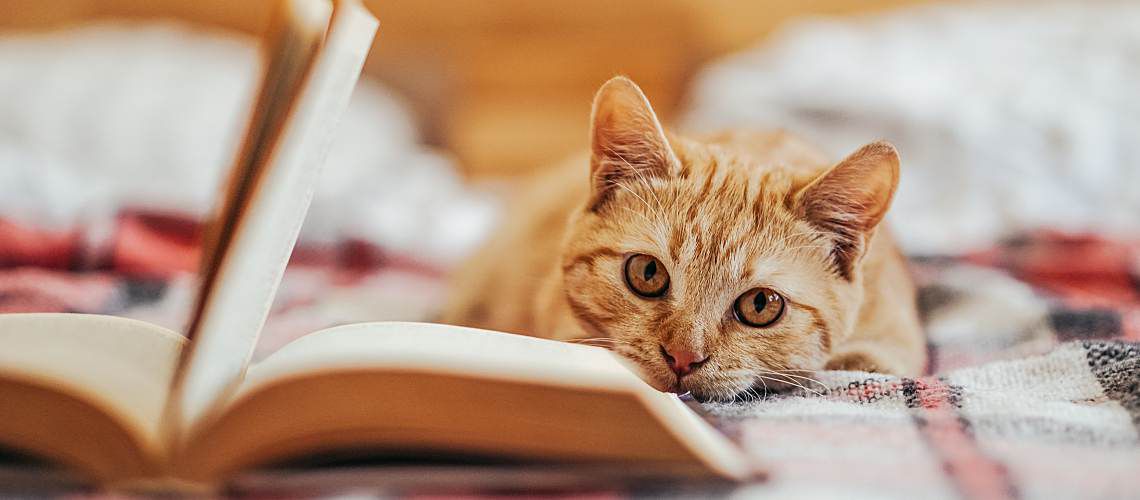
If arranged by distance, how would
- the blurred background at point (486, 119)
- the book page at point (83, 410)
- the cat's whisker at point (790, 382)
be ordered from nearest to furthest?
the book page at point (83, 410) → the cat's whisker at point (790, 382) → the blurred background at point (486, 119)

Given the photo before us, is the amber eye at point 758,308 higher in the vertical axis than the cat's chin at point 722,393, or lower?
higher

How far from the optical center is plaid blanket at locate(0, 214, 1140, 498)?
2.51 feet

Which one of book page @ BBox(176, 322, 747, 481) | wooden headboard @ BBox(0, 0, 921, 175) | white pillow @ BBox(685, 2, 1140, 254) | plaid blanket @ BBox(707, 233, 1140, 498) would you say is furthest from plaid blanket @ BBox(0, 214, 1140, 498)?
wooden headboard @ BBox(0, 0, 921, 175)

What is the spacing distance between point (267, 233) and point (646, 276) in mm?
519

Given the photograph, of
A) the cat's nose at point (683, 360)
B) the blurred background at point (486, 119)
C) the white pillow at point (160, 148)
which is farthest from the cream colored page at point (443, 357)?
the white pillow at point (160, 148)

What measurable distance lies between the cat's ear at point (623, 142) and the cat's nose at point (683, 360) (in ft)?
0.95

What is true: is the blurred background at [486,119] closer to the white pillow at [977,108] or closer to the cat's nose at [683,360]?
the white pillow at [977,108]

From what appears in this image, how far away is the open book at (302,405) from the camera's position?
2.39 ft

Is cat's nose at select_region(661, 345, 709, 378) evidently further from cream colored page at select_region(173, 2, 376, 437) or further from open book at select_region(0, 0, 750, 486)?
cream colored page at select_region(173, 2, 376, 437)

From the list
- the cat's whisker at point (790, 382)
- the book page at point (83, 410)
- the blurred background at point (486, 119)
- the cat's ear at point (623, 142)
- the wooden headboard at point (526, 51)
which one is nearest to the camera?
the book page at point (83, 410)

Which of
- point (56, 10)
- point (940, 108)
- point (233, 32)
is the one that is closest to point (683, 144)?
point (940, 108)

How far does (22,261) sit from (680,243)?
5.02 feet

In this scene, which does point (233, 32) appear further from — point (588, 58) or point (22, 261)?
point (22, 261)

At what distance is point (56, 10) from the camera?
3.35 metres
